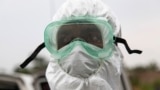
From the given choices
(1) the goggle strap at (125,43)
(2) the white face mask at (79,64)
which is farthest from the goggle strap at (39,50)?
(2) the white face mask at (79,64)

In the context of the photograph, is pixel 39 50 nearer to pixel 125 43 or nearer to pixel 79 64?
pixel 79 64

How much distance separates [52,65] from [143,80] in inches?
827

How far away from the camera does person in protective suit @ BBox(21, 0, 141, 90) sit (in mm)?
3270

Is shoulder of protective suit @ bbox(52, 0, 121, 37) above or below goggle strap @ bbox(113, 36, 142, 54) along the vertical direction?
above

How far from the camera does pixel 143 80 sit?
79.3 ft

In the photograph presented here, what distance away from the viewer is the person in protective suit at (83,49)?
3270 mm

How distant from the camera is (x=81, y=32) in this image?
131 inches

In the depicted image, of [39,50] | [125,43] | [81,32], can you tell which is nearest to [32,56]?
[39,50]

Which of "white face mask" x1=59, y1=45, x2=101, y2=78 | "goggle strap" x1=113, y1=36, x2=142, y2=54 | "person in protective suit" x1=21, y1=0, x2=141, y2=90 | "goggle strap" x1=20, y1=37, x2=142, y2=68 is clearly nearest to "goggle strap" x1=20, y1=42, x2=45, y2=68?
"goggle strap" x1=20, y1=37, x2=142, y2=68

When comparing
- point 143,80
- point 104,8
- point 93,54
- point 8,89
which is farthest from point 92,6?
point 143,80

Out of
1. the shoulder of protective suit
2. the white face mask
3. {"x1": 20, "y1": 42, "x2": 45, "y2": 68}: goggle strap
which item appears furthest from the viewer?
{"x1": 20, "y1": 42, "x2": 45, "y2": 68}: goggle strap

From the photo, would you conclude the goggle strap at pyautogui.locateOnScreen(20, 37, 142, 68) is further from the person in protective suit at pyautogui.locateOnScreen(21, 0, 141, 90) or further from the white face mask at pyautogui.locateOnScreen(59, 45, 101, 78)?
the white face mask at pyautogui.locateOnScreen(59, 45, 101, 78)

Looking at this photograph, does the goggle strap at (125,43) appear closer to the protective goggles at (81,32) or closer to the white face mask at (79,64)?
the protective goggles at (81,32)

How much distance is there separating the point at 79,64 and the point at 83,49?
0.08 metres
